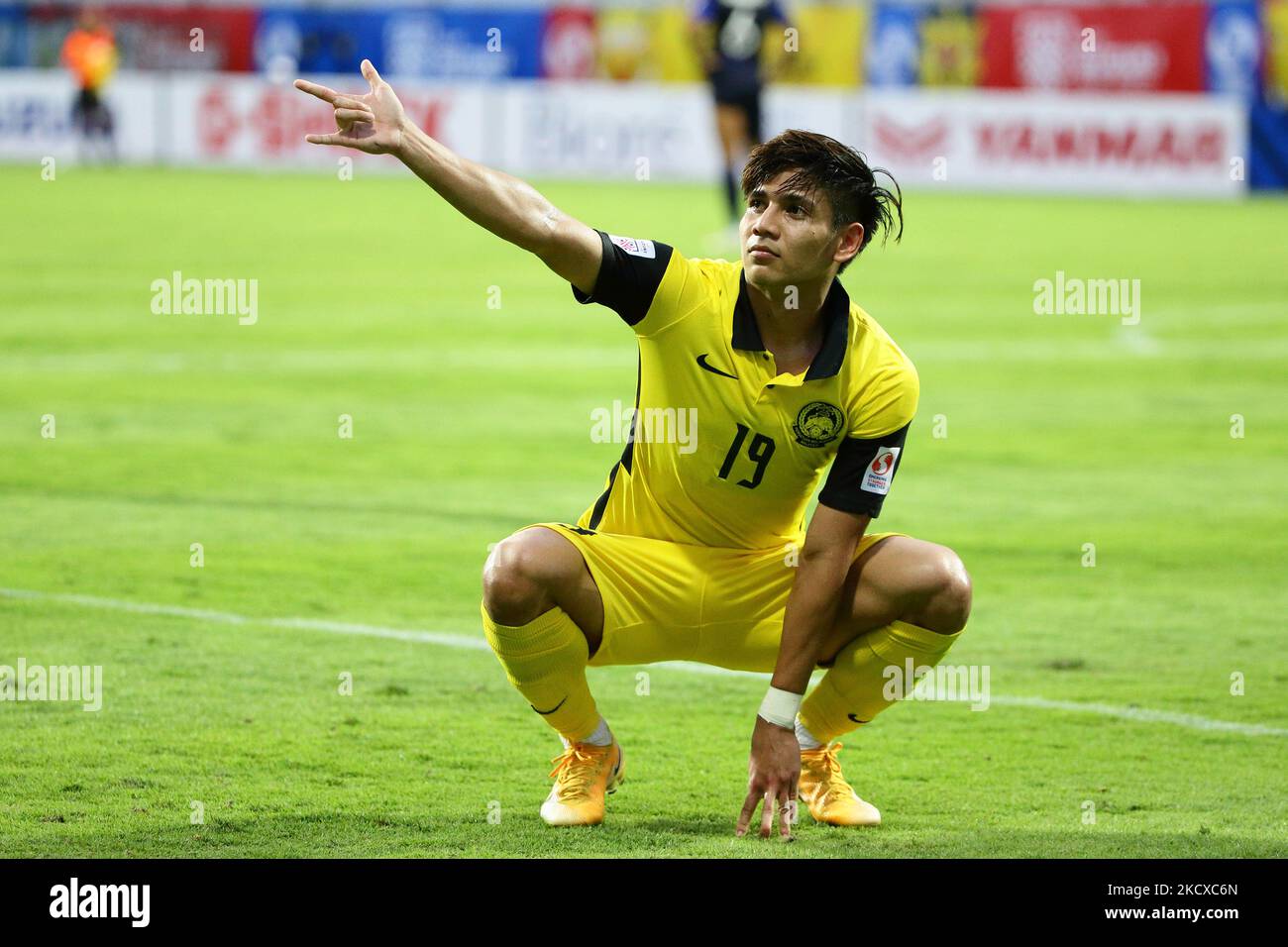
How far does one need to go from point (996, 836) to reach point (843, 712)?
567mm

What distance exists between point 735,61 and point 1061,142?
12.3 metres

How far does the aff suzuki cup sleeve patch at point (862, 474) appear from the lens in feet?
16.8

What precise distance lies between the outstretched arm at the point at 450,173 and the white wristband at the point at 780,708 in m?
1.21

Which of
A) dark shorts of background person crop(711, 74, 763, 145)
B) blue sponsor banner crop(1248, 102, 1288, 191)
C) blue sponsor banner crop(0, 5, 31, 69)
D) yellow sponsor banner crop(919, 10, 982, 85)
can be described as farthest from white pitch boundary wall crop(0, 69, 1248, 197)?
dark shorts of background person crop(711, 74, 763, 145)

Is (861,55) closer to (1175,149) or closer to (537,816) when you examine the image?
(1175,149)

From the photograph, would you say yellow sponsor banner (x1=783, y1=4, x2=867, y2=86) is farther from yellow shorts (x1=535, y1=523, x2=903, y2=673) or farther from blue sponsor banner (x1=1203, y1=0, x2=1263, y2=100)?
yellow shorts (x1=535, y1=523, x2=903, y2=673)

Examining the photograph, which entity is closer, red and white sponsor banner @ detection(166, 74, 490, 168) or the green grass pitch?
the green grass pitch

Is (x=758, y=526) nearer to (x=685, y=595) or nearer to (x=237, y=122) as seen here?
(x=685, y=595)

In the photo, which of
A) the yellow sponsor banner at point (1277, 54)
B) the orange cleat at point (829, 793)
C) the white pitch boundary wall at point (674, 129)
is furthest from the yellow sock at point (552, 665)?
the yellow sponsor banner at point (1277, 54)

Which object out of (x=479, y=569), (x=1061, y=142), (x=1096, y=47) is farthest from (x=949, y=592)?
(x=1096, y=47)

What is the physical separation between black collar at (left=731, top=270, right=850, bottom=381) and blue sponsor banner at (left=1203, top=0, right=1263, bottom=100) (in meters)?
33.0

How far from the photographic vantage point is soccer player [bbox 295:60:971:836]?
5.08m

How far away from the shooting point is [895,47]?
38250mm
